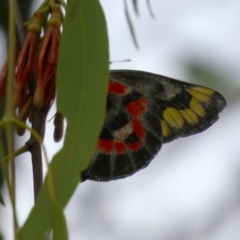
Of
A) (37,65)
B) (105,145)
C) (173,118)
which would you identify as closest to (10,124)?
(37,65)

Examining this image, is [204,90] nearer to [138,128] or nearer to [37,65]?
[138,128]

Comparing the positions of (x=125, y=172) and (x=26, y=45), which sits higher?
(x=26, y=45)

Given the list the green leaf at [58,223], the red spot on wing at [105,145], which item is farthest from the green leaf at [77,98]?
the red spot on wing at [105,145]

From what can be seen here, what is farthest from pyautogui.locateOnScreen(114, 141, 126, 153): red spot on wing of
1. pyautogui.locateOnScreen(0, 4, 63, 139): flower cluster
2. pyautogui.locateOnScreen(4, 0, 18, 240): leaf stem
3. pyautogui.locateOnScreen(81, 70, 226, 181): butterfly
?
pyautogui.locateOnScreen(4, 0, 18, 240): leaf stem

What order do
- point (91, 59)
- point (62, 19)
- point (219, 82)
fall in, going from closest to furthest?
point (91, 59), point (62, 19), point (219, 82)

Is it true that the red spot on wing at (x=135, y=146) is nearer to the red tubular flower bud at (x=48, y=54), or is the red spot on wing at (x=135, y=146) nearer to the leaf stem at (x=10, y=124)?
the red tubular flower bud at (x=48, y=54)

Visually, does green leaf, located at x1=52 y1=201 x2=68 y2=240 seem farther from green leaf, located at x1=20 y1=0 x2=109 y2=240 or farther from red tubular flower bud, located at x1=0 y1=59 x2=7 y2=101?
red tubular flower bud, located at x1=0 y1=59 x2=7 y2=101

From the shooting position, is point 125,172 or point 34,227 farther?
point 125,172

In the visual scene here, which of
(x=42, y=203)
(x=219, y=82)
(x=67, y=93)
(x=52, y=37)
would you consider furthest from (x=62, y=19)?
(x=219, y=82)

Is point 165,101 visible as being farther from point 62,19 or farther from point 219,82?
point 219,82
